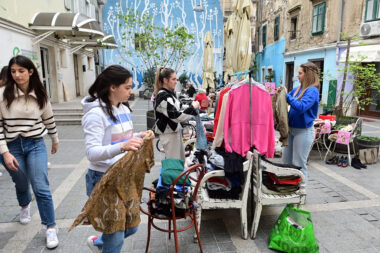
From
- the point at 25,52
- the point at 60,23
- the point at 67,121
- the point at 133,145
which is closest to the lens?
the point at 133,145

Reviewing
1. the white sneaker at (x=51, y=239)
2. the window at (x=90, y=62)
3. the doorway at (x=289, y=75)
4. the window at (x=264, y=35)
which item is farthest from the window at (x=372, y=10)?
the window at (x=90, y=62)

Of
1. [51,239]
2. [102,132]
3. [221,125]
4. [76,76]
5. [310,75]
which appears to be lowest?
[51,239]

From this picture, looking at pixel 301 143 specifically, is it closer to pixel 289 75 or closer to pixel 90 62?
pixel 289 75

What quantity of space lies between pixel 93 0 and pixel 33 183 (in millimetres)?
19992

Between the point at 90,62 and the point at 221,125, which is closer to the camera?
the point at 221,125

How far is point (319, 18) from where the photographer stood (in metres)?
13.9

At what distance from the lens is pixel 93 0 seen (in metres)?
19.2

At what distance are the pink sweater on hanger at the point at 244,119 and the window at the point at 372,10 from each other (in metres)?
10.8

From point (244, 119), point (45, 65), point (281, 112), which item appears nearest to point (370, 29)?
point (281, 112)

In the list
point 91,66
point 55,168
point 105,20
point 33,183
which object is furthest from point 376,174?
point 105,20

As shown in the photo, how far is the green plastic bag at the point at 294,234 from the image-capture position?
2547mm

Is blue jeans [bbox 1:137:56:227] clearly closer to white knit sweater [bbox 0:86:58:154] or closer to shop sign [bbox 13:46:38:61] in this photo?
white knit sweater [bbox 0:86:58:154]

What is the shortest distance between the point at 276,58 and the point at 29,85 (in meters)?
19.0

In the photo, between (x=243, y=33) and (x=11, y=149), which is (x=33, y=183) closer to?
(x=11, y=149)
